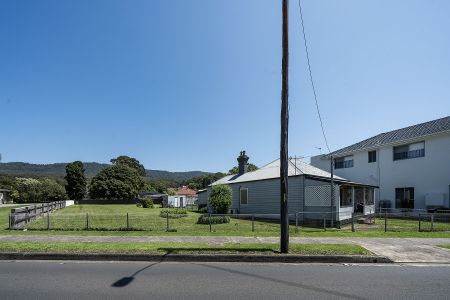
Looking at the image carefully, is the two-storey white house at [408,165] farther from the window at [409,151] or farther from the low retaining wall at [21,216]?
the low retaining wall at [21,216]

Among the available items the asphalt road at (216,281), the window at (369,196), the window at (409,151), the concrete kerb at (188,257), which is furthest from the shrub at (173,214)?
the window at (409,151)

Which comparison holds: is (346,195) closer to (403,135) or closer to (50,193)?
(403,135)

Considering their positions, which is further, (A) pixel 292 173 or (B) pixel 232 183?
(B) pixel 232 183

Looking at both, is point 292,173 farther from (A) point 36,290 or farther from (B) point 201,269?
(A) point 36,290

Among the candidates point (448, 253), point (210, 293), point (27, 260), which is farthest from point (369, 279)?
point (27, 260)

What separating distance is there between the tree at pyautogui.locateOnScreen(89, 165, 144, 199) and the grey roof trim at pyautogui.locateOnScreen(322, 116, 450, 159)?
163ft

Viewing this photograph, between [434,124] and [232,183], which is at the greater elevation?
[434,124]

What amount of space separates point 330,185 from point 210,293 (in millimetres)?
16948

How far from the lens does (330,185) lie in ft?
74.5

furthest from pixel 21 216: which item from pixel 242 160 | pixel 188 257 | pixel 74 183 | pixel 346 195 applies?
pixel 74 183

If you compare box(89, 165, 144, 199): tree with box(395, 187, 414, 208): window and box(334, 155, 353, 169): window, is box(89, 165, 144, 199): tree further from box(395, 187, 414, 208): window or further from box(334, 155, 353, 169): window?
box(395, 187, 414, 208): window

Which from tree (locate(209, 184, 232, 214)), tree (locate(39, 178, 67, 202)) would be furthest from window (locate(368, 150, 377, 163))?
tree (locate(39, 178, 67, 202))

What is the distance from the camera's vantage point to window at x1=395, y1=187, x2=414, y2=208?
3120 centimetres

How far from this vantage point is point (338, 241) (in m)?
14.2
